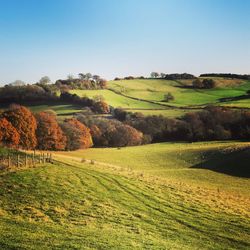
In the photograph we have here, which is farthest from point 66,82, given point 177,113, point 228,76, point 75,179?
point 75,179

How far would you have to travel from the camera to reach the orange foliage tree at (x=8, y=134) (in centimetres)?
8500

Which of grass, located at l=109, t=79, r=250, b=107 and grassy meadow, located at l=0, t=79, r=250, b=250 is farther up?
grass, located at l=109, t=79, r=250, b=107

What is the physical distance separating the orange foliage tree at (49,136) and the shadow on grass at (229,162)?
41.2 metres

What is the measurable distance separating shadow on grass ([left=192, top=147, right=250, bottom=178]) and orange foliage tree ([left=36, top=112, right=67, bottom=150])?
4118 cm

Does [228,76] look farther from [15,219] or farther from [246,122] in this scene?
[15,219]

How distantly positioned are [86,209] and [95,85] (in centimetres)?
14582

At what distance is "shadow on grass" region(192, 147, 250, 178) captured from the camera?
2274 inches

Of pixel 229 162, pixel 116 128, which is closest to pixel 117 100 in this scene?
pixel 116 128

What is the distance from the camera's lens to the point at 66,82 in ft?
577

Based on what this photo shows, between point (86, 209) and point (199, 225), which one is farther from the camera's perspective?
point (86, 209)

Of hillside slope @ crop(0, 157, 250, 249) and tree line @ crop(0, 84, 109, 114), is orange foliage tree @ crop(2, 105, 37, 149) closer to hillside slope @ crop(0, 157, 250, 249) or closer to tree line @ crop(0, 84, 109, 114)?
tree line @ crop(0, 84, 109, 114)

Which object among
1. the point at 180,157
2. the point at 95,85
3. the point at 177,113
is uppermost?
the point at 95,85

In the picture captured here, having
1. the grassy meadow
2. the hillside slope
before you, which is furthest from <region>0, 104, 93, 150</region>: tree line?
the hillside slope

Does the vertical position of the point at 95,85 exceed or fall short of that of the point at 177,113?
it exceeds it
